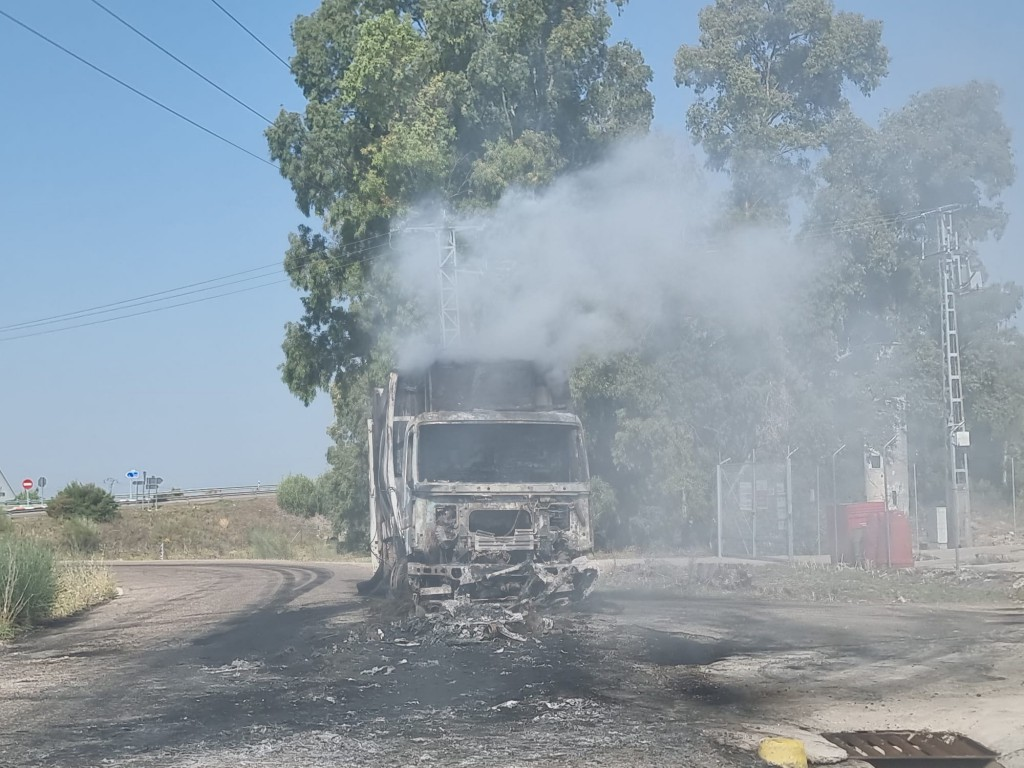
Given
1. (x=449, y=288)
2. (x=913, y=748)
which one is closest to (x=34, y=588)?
(x=449, y=288)

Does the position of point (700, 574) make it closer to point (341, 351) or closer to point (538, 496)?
point (538, 496)

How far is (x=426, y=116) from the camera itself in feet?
92.7

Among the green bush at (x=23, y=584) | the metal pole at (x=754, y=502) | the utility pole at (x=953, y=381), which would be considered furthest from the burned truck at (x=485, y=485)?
the utility pole at (x=953, y=381)

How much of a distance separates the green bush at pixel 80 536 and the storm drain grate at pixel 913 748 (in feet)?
124

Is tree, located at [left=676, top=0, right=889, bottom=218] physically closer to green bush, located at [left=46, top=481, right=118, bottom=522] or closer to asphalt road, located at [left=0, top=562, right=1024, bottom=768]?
asphalt road, located at [left=0, top=562, right=1024, bottom=768]

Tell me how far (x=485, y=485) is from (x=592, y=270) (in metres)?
8.00

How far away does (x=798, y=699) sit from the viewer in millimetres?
9133

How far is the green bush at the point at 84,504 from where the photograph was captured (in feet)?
165

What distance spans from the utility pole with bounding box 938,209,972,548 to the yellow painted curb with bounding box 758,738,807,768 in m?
19.5

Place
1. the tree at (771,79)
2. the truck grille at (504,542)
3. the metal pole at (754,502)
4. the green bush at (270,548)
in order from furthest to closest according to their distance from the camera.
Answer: the green bush at (270,548)
the tree at (771,79)
the metal pole at (754,502)
the truck grille at (504,542)

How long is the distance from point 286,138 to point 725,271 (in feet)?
48.4

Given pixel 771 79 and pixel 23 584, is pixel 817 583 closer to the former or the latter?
pixel 23 584

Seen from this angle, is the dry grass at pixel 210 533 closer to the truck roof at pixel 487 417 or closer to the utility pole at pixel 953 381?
the utility pole at pixel 953 381

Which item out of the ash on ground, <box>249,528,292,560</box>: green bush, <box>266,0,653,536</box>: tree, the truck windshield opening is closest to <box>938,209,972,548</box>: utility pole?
<box>266,0,653,536</box>: tree
